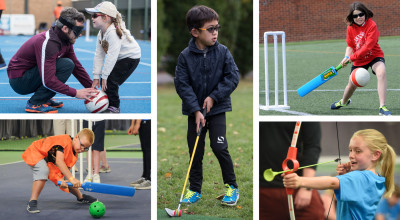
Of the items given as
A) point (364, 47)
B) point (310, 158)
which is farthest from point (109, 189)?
point (364, 47)

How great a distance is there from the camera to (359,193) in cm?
348

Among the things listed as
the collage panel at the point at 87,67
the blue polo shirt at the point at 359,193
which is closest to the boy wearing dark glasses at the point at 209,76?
the collage panel at the point at 87,67

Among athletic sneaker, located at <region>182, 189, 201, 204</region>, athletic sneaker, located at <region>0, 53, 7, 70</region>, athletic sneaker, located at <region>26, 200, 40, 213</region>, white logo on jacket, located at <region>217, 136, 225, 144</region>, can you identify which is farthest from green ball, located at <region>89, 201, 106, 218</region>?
athletic sneaker, located at <region>0, 53, 7, 70</region>

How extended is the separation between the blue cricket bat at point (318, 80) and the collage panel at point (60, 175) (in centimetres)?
143

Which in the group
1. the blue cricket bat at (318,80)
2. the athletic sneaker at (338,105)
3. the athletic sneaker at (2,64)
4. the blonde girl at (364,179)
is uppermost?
the athletic sneaker at (2,64)

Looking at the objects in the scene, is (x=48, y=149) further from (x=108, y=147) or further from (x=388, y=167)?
(x=388, y=167)

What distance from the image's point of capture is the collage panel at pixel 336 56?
506cm

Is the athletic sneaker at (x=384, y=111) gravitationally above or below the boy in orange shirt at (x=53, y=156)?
above

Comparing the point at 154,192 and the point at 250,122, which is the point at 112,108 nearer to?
the point at 154,192

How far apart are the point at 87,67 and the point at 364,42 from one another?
2432 mm

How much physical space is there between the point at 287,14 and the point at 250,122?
13.7ft

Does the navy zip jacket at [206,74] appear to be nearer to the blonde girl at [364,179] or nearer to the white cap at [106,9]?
the white cap at [106,9]

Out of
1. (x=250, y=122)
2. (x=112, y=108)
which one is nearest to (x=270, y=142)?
(x=112, y=108)

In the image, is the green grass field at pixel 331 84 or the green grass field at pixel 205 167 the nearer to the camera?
the green grass field at pixel 205 167
